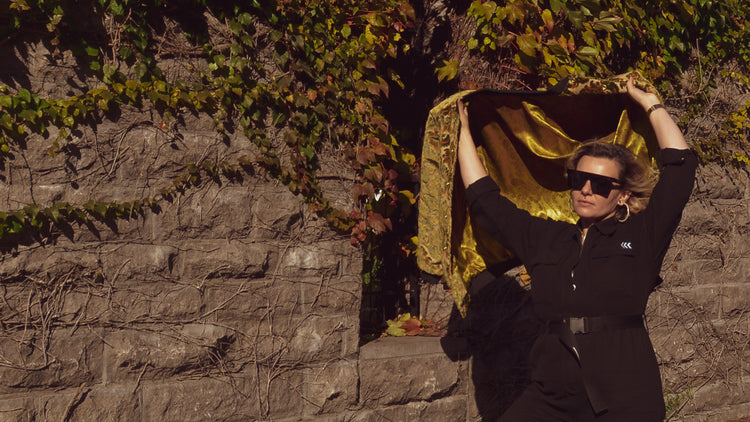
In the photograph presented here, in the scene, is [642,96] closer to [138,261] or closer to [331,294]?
[331,294]

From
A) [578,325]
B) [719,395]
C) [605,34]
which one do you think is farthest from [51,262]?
[719,395]

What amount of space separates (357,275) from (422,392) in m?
0.80

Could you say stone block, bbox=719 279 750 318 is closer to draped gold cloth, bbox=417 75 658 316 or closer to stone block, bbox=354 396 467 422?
stone block, bbox=354 396 467 422

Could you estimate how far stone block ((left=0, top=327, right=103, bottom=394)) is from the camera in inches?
136

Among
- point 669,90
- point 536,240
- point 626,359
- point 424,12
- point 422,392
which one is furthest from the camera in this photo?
point 669,90

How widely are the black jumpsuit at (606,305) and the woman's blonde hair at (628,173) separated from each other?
0.26ft

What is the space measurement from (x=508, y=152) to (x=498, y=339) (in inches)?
54.7

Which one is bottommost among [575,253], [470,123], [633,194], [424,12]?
[575,253]

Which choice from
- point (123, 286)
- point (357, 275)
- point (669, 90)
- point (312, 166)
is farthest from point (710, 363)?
point (123, 286)

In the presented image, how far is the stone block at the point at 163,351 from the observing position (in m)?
3.67

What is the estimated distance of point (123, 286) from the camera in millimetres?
3689

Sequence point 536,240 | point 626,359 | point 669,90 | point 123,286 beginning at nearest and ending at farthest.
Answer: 1. point 626,359
2. point 536,240
3. point 123,286
4. point 669,90

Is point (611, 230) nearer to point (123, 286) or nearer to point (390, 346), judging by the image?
point (390, 346)

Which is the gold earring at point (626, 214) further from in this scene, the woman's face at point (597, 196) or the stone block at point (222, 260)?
the stone block at point (222, 260)
